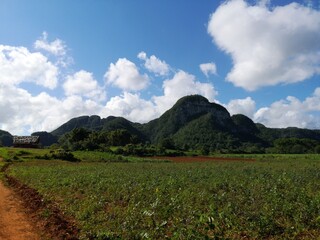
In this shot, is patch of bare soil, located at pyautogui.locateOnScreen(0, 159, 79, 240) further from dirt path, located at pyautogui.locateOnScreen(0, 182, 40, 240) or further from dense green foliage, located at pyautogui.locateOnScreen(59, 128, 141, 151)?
dense green foliage, located at pyautogui.locateOnScreen(59, 128, 141, 151)

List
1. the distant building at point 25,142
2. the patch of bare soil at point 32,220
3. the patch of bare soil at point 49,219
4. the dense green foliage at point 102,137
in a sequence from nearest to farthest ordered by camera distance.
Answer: the patch of bare soil at point 49,219
the patch of bare soil at point 32,220
the distant building at point 25,142
the dense green foliage at point 102,137

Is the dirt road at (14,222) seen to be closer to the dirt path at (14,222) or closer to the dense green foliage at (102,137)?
the dirt path at (14,222)

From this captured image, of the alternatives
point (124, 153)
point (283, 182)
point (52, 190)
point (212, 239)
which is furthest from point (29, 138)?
point (212, 239)

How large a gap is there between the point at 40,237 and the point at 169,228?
524 centimetres

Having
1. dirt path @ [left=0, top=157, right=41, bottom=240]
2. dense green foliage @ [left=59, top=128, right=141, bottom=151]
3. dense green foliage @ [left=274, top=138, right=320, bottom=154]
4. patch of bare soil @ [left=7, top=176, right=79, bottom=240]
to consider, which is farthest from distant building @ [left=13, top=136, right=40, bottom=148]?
patch of bare soil @ [left=7, top=176, right=79, bottom=240]

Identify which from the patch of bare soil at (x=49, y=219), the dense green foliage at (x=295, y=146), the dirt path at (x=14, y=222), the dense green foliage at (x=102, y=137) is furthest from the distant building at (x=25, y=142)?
the patch of bare soil at (x=49, y=219)

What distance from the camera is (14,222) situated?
16.5m

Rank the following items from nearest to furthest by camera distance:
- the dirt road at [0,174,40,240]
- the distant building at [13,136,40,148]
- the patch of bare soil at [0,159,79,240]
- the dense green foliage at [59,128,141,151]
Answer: the patch of bare soil at [0,159,79,240], the dirt road at [0,174,40,240], the distant building at [13,136,40,148], the dense green foliage at [59,128,141,151]

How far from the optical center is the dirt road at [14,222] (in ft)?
45.9

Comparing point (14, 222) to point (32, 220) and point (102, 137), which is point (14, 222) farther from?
point (102, 137)

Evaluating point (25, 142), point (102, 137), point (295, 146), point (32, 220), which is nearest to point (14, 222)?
point (32, 220)

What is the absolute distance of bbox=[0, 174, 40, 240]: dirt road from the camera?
45.9ft

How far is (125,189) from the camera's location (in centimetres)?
2217

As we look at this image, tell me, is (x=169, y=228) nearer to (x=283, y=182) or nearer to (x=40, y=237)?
(x=40, y=237)
